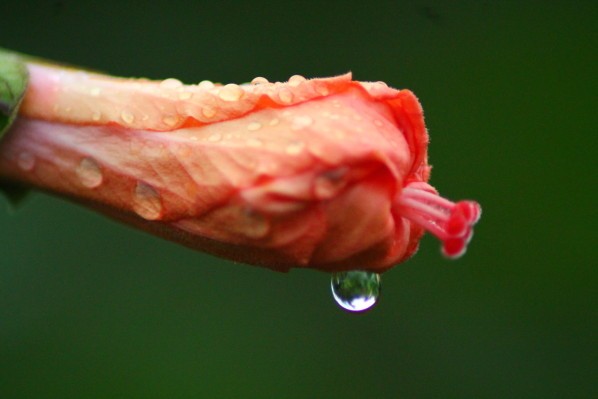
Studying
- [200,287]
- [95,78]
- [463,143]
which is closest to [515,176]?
[463,143]

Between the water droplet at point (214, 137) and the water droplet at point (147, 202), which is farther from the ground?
the water droplet at point (214, 137)

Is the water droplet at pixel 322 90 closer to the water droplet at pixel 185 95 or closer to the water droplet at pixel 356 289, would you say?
the water droplet at pixel 185 95

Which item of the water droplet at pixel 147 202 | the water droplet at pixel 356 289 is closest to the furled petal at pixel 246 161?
the water droplet at pixel 147 202

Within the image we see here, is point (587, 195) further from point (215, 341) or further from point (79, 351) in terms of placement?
point (79, 351)

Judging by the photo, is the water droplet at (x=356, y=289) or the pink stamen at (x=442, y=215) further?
the water droplet at (x=356, y=289)

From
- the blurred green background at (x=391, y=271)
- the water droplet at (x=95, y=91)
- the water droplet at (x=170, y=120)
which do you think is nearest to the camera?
the water droplet at (x=170, y=120)

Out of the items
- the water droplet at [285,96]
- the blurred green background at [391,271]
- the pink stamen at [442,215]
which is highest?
the water droplet at [285,96]

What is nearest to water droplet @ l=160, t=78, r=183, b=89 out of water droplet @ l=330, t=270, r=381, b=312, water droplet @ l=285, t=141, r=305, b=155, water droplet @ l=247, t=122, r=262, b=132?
water droplet @ l=247, t=122, r=262, b=132

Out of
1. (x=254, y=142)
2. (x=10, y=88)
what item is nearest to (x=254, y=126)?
(x=254, y=142)
